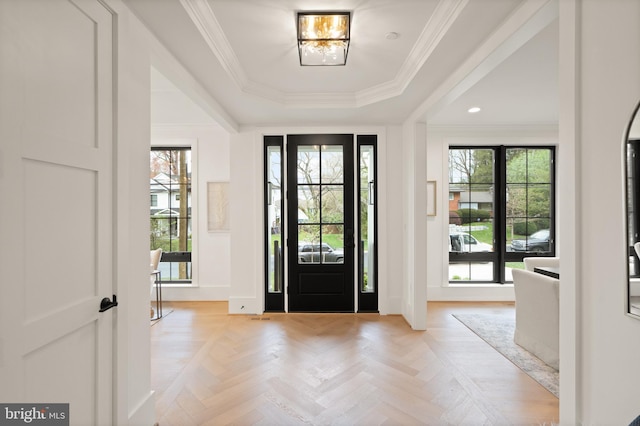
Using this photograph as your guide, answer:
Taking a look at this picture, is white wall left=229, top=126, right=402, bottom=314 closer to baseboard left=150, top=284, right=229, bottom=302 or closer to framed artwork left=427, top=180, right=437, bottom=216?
baseboard left=150, top=284, right=229, bottom=302

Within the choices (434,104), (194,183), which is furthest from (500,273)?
(194,183)

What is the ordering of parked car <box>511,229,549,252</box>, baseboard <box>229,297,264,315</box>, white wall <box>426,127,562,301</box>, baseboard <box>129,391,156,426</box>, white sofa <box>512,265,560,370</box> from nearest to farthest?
baseboard <box>129,391,156,426</box> < white sofa <box>512,265,560,370</box> < baseboard <box>229,297,264,315</box> < white wall <box>426,127,562,301</box> < parked car <box>511,229,549,252</box>

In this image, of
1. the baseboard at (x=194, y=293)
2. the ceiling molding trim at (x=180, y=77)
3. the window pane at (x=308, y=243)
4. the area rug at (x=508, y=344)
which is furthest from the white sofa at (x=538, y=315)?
the baseboard at (x=194, y=293)

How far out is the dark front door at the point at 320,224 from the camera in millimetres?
4348

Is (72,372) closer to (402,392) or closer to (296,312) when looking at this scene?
(402,392)

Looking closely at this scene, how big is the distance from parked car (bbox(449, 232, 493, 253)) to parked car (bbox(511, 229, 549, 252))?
18.8 inches

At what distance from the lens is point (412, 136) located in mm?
3867

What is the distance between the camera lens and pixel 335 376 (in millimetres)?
2656

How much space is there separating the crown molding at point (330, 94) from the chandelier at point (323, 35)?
1.84 feet

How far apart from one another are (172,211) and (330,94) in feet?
10.3

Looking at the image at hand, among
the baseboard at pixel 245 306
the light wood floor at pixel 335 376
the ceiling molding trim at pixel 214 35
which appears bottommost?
the light wood floor at pixel 335 376

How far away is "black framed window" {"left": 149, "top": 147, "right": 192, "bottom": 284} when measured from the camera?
5059 millimetres

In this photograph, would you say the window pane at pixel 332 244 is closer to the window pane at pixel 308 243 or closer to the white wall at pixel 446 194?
the window pane at pixel 308 243

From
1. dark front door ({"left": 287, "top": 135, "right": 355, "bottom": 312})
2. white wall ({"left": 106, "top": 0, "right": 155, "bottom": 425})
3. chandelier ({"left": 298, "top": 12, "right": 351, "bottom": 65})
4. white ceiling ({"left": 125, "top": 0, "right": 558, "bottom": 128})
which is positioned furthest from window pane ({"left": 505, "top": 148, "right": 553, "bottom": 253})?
white wall ({"left": 106, "top": 0, "right": 155, "bottom": 425})
